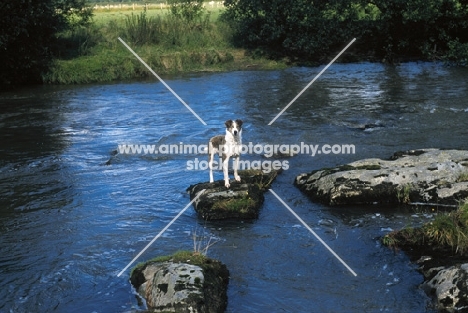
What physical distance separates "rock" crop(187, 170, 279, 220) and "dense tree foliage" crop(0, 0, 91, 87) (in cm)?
1575

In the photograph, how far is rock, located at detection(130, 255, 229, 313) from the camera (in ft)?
27.5

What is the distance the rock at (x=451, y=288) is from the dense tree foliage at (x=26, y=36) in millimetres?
A: 21106

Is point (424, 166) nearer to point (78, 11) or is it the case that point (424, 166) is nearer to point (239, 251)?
point (239, 251)

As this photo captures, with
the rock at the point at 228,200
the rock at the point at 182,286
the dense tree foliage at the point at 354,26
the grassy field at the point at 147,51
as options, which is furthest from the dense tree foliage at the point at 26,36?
the rock at the point at 182,286

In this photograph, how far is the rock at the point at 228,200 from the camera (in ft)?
39.9

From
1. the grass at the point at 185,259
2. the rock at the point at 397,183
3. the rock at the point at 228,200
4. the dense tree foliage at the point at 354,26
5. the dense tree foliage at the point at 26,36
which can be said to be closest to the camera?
the grass at the point at 185,259

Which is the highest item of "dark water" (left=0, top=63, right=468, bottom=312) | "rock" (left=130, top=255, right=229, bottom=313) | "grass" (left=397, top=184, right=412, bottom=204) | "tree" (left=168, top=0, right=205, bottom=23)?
"tree" (left=168, top=0, right=205, bottom=23)

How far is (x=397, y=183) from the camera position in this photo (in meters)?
12.7

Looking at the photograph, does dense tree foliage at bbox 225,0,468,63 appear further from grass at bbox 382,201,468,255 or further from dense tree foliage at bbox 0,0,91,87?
grass at bbox 382,201,468,255

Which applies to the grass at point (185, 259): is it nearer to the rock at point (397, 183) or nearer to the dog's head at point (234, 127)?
the dog's head at point (234, 127)

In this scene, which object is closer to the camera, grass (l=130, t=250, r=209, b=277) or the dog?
grass (l=130, t=250, r=209, b=277)

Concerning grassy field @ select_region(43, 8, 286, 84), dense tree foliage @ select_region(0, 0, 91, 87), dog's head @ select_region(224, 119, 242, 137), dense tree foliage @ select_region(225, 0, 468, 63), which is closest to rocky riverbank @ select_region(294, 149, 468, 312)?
dog's head @ select_region(224, 119, 242, 137)

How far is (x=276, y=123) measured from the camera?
20219mm

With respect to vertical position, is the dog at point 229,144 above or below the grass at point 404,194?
above
